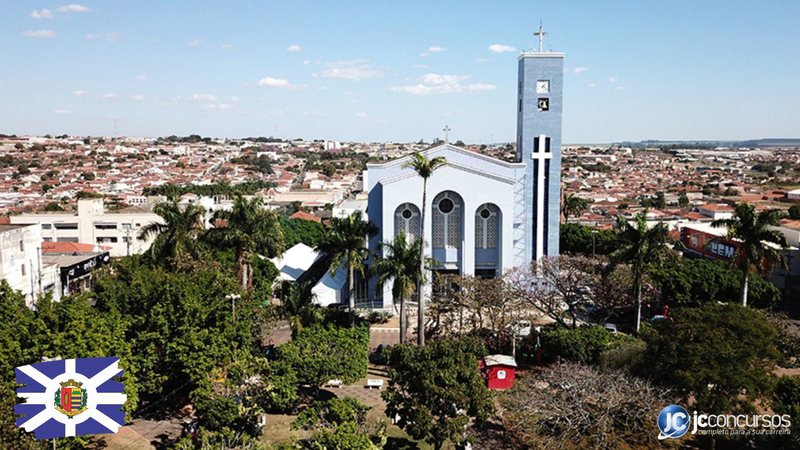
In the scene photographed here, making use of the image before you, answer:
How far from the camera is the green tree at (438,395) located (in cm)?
1808

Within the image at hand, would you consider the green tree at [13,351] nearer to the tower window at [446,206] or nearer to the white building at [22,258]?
the white building at [22,258]

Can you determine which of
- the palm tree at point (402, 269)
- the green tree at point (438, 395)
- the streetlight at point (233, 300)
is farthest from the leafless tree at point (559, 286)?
the streetlight at point (233, 300)

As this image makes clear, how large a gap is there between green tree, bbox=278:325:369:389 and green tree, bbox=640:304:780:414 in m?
10.6

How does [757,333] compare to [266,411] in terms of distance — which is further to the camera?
[266,411]

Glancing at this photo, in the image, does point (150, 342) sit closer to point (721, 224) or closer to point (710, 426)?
point (710, 426)

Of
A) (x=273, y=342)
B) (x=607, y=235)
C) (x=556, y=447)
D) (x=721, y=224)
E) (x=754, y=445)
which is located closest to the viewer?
(x=556, y=447)

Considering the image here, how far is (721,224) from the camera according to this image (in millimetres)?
29938

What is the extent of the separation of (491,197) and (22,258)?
27.5 meters

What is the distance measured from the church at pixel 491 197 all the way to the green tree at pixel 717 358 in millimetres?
17904

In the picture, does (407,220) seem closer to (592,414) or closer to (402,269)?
(402,269)

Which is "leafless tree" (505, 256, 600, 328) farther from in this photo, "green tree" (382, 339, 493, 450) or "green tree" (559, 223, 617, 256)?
"green tree" (559, 223, 617, 256)

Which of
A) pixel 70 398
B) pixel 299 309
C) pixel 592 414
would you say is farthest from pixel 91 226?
pixel 592 414

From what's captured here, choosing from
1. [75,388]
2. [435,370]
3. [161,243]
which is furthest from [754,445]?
[161,243]

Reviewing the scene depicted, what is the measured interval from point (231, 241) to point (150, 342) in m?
9.91
